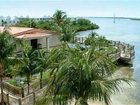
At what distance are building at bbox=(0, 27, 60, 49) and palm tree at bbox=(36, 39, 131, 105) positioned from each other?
2498cm

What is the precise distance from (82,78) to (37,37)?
2672cm

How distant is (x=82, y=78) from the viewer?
1240 cm

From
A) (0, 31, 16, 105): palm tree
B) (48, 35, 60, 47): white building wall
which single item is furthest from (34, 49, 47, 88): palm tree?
(48, 35, 60, 47): white building wall

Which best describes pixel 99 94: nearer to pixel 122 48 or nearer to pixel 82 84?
pixel 82 84

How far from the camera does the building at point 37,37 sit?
38.4 m

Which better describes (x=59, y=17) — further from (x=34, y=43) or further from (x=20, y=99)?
(x=20, y=99)

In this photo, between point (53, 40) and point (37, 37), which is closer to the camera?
point (37, 37)

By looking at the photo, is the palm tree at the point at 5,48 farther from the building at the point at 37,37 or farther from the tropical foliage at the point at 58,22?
the tropical foliage at the point at 58,22

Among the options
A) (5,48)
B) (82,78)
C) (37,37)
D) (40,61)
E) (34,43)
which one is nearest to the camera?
(82,78)

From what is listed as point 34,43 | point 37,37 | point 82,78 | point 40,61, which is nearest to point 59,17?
point 34,43

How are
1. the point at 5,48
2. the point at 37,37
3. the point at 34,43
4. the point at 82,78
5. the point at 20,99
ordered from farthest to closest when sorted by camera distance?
the point at 34,43, the point at 37,37, the point at 5,48, the point at 20,99, the point at 82,78

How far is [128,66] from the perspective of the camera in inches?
1706

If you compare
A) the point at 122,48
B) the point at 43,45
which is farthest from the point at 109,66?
the point at 122,48

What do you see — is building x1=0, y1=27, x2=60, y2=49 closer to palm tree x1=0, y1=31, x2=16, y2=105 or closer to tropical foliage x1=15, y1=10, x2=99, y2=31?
palm tree x1=0, y1=31, x2=16, y2=105
